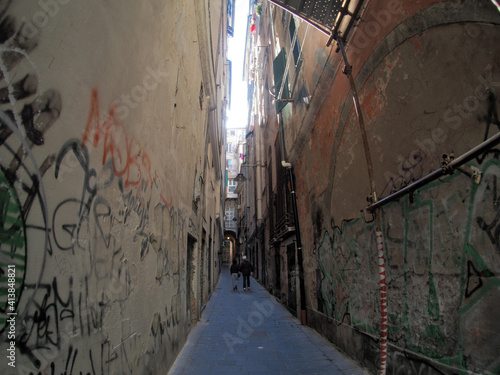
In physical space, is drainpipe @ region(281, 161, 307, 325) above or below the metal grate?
below

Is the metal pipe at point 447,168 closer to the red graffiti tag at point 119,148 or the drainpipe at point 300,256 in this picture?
the red graffiti tag at point 119,148

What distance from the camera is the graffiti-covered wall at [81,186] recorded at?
4.37ft

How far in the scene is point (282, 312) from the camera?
948cm

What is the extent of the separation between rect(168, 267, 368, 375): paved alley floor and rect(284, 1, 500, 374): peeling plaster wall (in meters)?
0.56

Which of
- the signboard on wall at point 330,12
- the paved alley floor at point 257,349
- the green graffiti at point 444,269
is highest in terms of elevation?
the signboard on wall at point 330,12

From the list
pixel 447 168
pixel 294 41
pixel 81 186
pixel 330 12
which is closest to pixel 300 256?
pixel 330 12

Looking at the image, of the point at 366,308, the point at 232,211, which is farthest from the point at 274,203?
the point at 232,211

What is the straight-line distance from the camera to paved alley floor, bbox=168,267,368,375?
4421 mm

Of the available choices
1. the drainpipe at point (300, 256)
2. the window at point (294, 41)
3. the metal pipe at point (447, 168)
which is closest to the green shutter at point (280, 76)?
the window at point (294, 41)

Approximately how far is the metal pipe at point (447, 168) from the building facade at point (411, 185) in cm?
1

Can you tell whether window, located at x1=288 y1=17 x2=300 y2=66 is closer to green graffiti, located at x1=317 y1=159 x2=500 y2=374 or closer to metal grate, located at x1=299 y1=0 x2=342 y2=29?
metal grate, located at x1=299 y1=0 x2=342 y2=29

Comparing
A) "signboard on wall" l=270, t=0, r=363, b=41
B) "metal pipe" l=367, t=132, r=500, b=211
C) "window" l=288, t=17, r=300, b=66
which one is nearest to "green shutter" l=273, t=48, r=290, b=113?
"window" l=288, t=17, r=300, b=66

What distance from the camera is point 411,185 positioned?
9.88ft

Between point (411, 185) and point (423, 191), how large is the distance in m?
0.13
